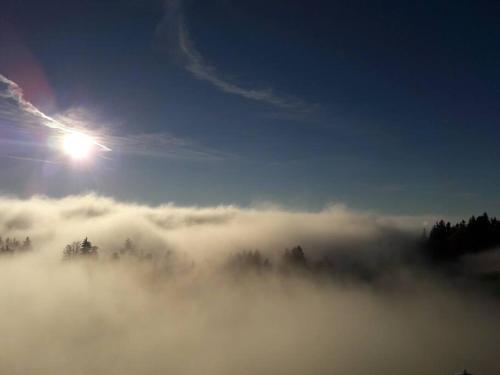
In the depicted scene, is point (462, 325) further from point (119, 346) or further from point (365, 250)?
point (365, 250)

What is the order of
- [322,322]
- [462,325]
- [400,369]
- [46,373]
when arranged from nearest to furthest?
[400,369] < [462,325] < [46,373] < [322,322]

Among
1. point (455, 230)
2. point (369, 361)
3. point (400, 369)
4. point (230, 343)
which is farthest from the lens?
point (455, 230)

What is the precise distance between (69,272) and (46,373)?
4128 inches

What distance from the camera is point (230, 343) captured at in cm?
9569

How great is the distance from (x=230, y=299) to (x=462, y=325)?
7454 cm

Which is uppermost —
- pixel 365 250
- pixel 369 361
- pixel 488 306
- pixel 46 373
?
pixel 365 250

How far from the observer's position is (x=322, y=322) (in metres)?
105

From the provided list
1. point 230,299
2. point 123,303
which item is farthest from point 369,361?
point 123,303

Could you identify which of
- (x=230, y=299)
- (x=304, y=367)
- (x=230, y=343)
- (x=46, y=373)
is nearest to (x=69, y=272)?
(x=230, y=299)

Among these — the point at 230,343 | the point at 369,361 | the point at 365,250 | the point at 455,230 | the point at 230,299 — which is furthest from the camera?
the point at 365,250

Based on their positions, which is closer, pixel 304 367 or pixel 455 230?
pixel 304 367

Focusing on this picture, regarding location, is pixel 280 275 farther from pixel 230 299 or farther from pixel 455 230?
pixel 455 230

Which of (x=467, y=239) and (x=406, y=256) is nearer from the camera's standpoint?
(x=467, y=239)

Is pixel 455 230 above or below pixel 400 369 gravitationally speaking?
above
